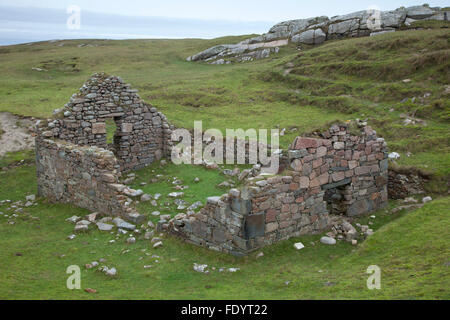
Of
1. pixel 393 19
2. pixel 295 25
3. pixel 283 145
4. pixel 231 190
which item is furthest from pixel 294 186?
pixel 295 25

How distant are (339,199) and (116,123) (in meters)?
11.0

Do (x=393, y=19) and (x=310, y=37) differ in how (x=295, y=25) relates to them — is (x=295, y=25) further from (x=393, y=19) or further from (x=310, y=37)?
(x=393, y=19)

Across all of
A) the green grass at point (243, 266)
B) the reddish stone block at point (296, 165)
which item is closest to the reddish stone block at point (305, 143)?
the reddish stone block at point (296, 165)

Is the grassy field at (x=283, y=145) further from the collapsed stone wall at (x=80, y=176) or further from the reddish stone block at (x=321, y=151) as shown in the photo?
the reddish stone block at (x=321, y=151)

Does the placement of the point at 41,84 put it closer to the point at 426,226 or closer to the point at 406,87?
the point at 406,87

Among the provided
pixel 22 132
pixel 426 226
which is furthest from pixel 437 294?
pixel 22 132

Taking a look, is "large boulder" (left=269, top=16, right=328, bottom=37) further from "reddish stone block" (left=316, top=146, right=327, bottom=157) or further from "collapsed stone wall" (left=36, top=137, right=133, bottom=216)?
"reddish stone block" (left=316, top=146, right=327, bottom=157)

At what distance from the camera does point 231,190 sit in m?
11.0

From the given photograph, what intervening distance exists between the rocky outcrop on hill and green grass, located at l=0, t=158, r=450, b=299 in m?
35.9

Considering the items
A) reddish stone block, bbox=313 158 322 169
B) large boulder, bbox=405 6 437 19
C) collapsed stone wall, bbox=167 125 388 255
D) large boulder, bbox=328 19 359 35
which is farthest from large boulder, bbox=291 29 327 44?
reddish stone block, bbox=313 158 322 169

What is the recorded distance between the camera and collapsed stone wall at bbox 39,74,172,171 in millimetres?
17469

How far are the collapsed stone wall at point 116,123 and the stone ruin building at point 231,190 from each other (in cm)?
4

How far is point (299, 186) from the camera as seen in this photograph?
12.0 meters
